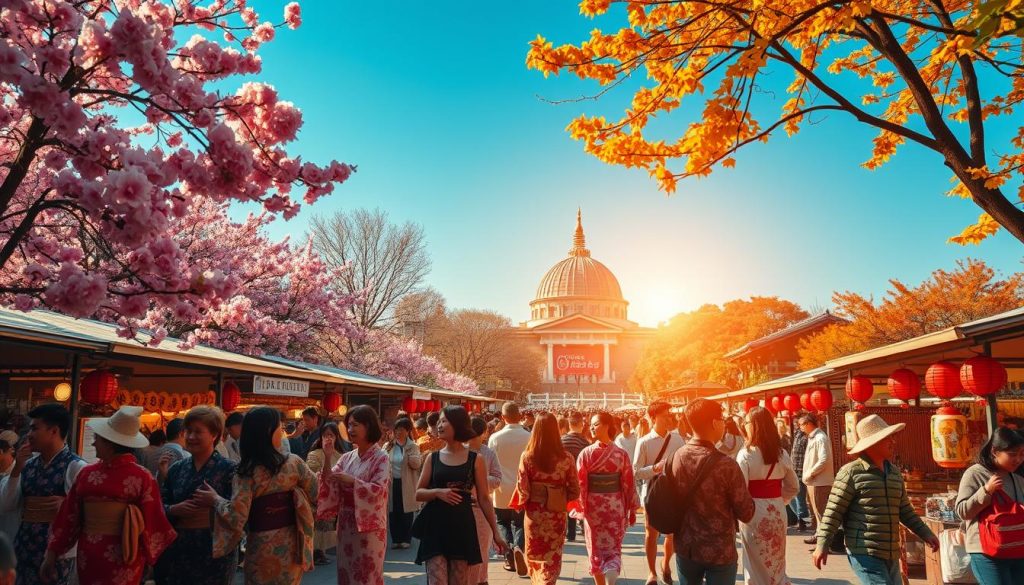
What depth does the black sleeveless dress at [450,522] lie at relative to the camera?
4.86 meters

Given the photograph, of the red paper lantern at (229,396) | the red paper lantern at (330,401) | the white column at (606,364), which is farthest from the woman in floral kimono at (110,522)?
the white column at (606,364)

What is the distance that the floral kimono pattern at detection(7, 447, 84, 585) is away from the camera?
450 centimetres

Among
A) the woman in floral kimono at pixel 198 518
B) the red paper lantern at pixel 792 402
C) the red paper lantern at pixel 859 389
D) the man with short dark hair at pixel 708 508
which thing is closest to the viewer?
the woman in floral kimono at pixel 198 518

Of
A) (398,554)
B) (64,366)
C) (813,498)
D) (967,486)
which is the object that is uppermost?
(64,366)

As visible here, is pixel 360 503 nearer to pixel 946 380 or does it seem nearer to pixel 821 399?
pixel 946 380

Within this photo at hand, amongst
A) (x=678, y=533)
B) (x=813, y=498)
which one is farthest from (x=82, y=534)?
(x=813, y=498)

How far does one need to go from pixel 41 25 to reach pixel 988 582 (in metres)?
6.88

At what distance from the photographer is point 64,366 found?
991 centimetres

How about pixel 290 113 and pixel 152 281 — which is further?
pixel 290 113

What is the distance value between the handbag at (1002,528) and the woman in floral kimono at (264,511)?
410cm

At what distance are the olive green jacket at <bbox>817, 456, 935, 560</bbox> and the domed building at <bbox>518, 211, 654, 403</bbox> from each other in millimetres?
78379

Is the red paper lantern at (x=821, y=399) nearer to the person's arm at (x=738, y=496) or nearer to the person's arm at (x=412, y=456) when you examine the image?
the person's arm at (x=412, y=456)

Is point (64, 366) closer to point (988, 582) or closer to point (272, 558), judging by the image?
point (272, 558)

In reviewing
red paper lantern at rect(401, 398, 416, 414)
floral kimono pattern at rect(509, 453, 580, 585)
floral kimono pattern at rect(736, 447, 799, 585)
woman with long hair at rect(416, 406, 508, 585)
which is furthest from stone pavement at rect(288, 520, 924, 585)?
red paper lantern at rect(401, 398, 416, 414)
